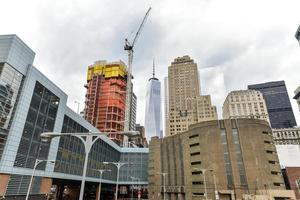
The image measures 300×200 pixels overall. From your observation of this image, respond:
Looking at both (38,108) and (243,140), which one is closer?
(38,108)

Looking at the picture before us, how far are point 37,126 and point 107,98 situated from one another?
99037 mm

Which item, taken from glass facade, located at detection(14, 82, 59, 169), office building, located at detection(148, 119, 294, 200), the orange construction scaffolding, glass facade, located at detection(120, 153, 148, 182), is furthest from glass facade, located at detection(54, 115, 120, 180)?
the orange construction scaffolding

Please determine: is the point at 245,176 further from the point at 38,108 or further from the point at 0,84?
the point at 0,84

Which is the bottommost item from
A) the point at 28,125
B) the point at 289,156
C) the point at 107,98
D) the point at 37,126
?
the point at 28,125

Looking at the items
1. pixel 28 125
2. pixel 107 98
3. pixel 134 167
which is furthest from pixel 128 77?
pixel 28 125

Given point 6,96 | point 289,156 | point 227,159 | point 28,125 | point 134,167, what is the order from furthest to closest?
point 289,156, point 134,167, point 227,159, point 28,125, point 6,96

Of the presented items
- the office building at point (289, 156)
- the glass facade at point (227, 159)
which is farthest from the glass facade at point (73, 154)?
the office building at point (289, 156)

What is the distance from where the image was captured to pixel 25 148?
113 ft

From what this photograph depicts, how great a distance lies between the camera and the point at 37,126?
3753 centimetres

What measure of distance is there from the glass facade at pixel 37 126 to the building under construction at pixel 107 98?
287 feet

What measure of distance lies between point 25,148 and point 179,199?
6325 cm

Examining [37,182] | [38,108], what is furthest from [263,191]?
[38,108]

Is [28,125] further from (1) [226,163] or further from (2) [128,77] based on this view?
(2) [128,77]

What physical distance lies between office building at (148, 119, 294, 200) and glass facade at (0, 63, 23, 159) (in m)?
47.7
